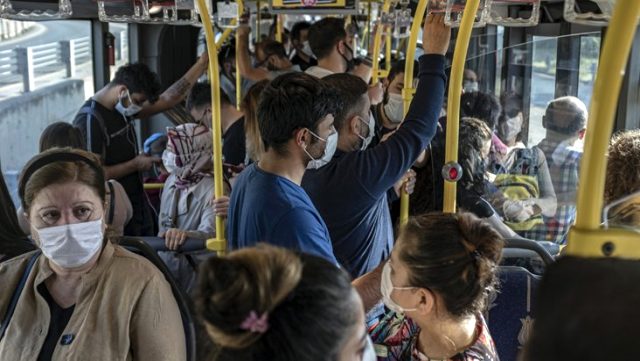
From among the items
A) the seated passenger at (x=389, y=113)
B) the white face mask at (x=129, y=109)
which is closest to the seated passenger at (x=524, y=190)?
the seated passenger at (x=389, y=113)

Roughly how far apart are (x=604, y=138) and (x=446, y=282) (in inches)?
46.1

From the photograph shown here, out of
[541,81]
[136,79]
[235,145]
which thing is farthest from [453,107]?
[136,79]

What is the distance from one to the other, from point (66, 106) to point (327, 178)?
511cm

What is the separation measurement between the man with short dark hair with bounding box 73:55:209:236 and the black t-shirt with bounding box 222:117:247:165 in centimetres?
48

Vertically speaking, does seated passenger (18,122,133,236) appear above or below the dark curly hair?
below

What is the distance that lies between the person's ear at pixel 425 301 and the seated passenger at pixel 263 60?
12.1ft

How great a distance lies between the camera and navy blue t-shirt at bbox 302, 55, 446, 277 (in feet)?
8.49

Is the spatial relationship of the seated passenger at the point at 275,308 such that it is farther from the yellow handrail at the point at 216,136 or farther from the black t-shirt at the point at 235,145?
the black t-shirt at the point at 235,145

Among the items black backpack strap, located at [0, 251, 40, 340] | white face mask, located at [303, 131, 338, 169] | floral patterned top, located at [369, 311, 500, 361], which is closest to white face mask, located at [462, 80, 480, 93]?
white face mask, located at [303, 131, 338, 169]

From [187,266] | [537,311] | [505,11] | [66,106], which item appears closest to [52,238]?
[187,266]

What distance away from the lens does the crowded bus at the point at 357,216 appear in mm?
934

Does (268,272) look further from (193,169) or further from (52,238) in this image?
(193,169)

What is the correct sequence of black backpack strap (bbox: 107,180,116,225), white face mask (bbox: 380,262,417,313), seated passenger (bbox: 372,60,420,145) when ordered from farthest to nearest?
seated passenger (bbox: 372,60,420,145), black backpack strap (bbox: 107,180,116,225), white face mask (bbox: 380,262,417,313)

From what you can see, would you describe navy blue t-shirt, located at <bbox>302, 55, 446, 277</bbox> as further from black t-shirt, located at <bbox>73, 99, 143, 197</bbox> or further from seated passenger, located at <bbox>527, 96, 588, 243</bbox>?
black t-shirt, located at <bbox>73, 99, 143, 197</bbox>
